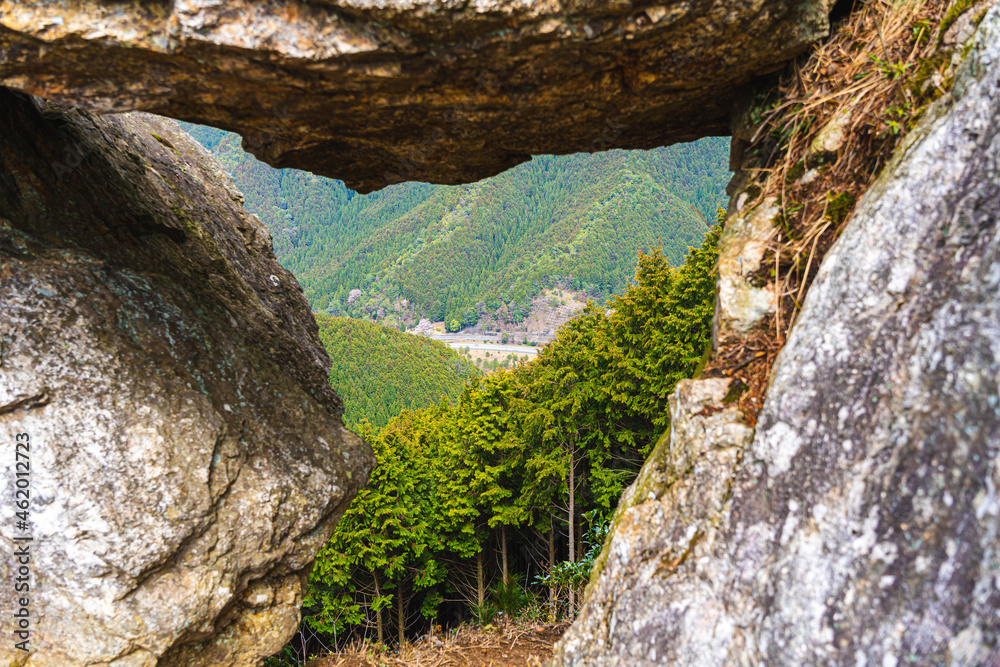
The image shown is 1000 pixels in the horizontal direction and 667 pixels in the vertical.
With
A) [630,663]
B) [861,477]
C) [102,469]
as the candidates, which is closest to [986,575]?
[861,477]

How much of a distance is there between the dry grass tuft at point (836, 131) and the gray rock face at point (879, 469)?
256 millimetres

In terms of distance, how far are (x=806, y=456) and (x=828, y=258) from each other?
1.01 m

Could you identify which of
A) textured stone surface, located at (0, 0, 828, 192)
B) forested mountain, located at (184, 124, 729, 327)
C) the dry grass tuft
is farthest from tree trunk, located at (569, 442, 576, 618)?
forested mountain, located at (184, 124, 729, 327)

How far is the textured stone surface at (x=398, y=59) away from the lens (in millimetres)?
3186

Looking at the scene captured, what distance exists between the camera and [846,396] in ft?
8.46

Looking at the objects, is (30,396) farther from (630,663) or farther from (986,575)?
(986,575)

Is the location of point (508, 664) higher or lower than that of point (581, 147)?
lower

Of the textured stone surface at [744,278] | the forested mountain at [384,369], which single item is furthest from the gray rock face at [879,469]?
the forested mountain at [384,369]

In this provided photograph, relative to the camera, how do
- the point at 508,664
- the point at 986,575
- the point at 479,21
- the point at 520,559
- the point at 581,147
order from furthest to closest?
the point at 520,559 → the point at 508,664 → the point at 581,147 → the point at 479,21 → the point at 986,575

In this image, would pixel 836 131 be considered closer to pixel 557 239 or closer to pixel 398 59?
pixel 398 59

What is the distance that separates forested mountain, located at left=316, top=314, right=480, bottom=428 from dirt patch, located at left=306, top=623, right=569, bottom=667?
70854 mm

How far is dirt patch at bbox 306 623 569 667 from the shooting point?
6.54 metres

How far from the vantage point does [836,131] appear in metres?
3.35

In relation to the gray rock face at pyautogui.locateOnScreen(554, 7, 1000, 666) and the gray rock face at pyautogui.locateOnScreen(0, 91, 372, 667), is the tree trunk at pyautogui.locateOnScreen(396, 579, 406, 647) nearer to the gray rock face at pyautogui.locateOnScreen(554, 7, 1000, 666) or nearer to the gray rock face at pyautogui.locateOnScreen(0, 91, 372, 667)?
the gray rock face at pyautogui.locateOnScreen(0, 91, 372, 667)
